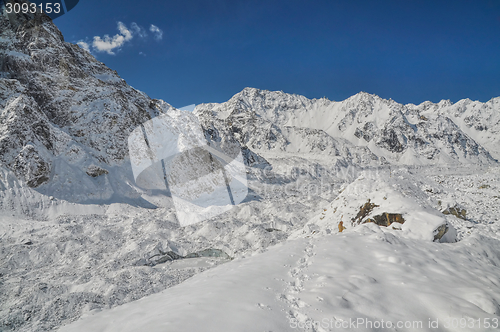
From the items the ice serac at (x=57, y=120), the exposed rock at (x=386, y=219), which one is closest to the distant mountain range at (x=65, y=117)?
the ice serac at (x=57, y=120)

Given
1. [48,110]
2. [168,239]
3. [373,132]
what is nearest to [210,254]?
[168,239]

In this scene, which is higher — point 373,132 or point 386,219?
point 373,132

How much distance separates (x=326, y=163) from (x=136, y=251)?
72.5 m

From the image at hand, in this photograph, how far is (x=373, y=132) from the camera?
4584 inches

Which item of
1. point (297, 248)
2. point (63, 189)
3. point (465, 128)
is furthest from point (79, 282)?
point (465, 128)

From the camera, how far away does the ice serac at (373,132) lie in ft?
331

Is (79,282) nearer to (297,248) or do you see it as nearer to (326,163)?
(297,248)

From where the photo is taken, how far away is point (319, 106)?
153 m

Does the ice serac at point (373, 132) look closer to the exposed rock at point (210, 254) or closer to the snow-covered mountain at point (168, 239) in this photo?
the snow-covered mountain at point (168, 239)

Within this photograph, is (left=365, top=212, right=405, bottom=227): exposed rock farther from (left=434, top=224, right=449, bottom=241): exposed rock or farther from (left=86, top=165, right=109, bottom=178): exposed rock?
(left=86, top=165, right=109, bottom=178): exposed rock

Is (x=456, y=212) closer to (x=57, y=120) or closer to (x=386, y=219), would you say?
(x=386, y=219)


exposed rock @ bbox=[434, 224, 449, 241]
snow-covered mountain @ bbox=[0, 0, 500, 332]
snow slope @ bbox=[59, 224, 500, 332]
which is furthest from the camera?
exposed rock @ bbox=[434, 224, 449, 241]

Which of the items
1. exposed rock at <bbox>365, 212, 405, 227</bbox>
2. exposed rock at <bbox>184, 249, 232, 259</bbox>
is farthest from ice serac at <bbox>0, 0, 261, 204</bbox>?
exposed rock at <bbox>365, 212, 405, 227</bbox>

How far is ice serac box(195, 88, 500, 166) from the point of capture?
10094 centimetres
